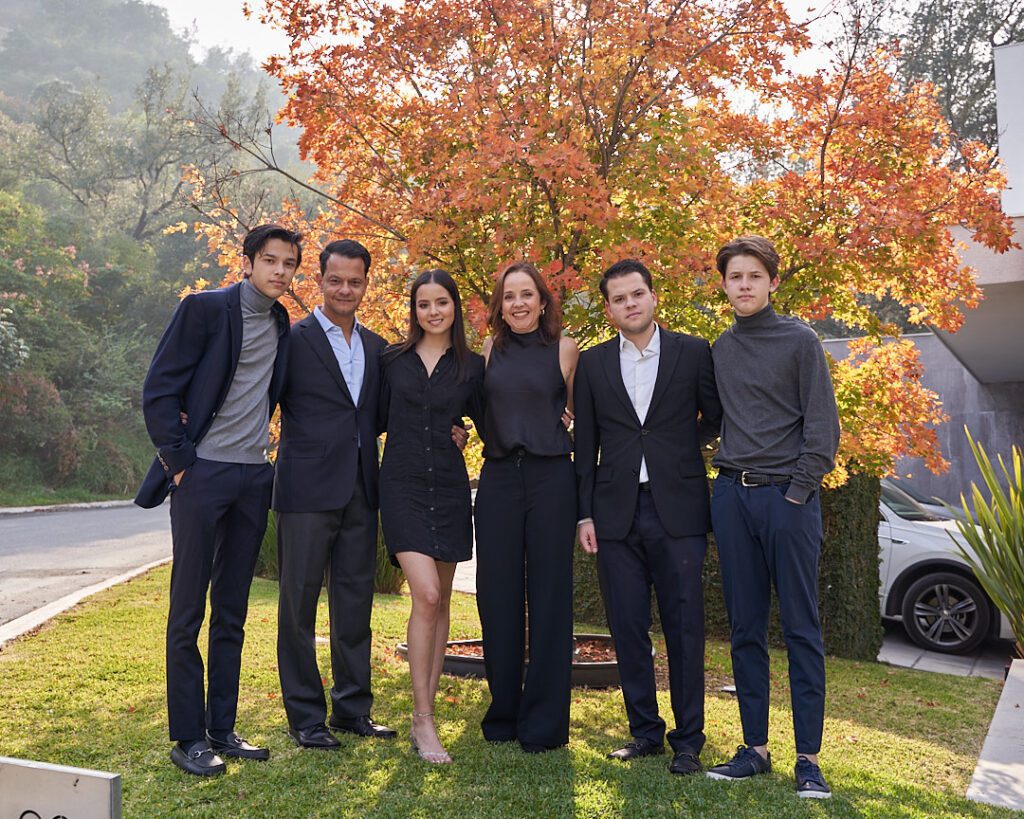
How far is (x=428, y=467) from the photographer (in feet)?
14.4

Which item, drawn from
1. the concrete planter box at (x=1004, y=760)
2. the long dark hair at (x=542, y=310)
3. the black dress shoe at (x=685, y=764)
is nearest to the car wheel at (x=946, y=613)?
the concrete planter box at (x=1004, y=760)

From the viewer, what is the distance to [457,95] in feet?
18.9

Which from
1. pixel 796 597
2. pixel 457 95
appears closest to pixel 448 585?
pixel 796 597

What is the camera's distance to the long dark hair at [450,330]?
177 inches

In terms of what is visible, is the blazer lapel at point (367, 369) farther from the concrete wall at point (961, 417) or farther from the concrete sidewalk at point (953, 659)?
the concrete wall at point (961, 417)

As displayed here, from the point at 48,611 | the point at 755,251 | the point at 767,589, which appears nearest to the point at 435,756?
the point at 767,589

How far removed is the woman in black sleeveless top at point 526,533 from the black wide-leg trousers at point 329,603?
55 centimetres

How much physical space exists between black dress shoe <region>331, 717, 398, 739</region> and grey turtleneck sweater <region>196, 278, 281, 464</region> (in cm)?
132

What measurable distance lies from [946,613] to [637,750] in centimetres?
606

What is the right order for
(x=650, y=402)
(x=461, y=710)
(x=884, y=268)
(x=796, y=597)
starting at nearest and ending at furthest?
(x=796, y=597) < (x=650, y=402) < (x=461, y=710) < (x=884, y=268)

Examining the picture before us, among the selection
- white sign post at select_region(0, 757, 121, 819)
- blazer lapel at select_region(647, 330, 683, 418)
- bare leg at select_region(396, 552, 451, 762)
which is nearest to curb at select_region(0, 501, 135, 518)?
bare leg at select_region(396, 552, 451, 762)

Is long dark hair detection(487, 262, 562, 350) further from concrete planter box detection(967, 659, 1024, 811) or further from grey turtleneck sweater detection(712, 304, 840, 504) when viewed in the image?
concrete planter box detection(967, 659, 1024, 811)

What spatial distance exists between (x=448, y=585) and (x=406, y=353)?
3.54ft

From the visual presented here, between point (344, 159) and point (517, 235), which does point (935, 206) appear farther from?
point (344, 159)
